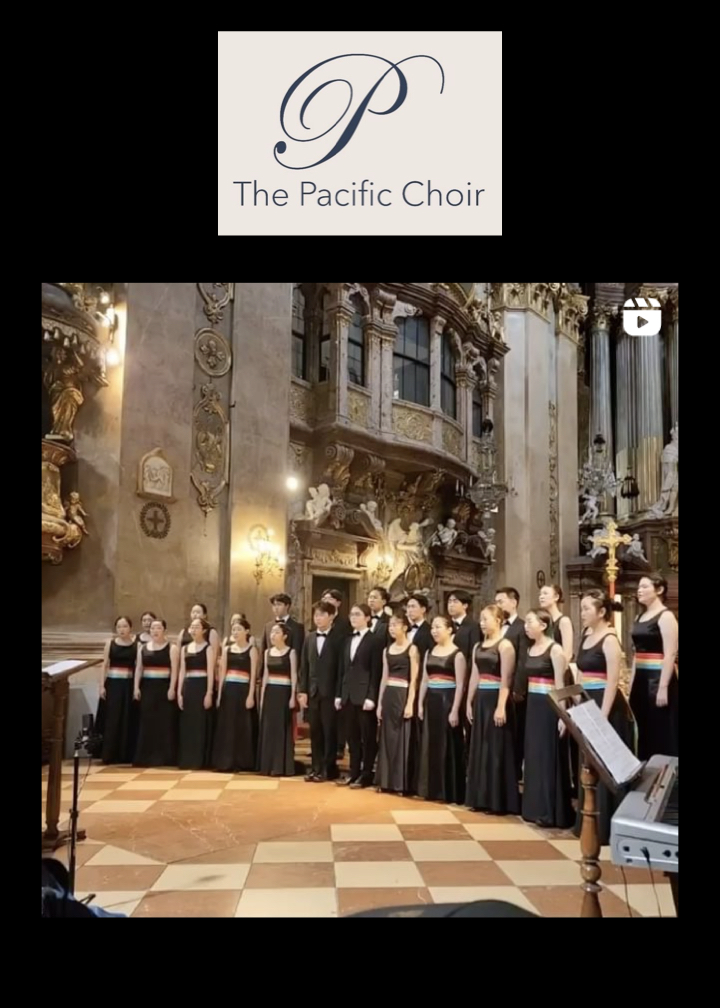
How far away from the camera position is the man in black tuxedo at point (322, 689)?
6.29m

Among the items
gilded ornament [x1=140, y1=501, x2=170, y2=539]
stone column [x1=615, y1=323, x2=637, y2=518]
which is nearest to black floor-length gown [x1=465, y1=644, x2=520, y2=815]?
gilded ornament [x1=140, y1=501, x2=170, y2=539]

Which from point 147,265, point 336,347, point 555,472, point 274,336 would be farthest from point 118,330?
point 555,472

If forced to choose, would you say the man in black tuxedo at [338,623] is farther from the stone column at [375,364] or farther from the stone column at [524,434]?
the stone column at [524,434]

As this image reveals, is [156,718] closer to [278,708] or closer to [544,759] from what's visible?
[278,708]

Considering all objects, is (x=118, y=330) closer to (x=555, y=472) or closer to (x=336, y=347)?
(x=336, y=347)

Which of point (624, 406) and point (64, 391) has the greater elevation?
point (624, 406)

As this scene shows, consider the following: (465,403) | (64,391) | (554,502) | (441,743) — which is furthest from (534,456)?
(441,743)

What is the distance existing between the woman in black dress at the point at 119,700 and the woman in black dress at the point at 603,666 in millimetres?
3729

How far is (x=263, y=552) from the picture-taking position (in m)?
9.05

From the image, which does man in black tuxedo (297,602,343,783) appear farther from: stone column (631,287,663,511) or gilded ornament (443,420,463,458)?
stone column (631,287,663,511)

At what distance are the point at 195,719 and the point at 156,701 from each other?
36 centimetres

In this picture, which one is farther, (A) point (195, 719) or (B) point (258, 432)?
(B) point (258, 432)

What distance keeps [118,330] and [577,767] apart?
18.4 ft

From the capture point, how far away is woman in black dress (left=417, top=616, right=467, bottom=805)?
18.0ft
